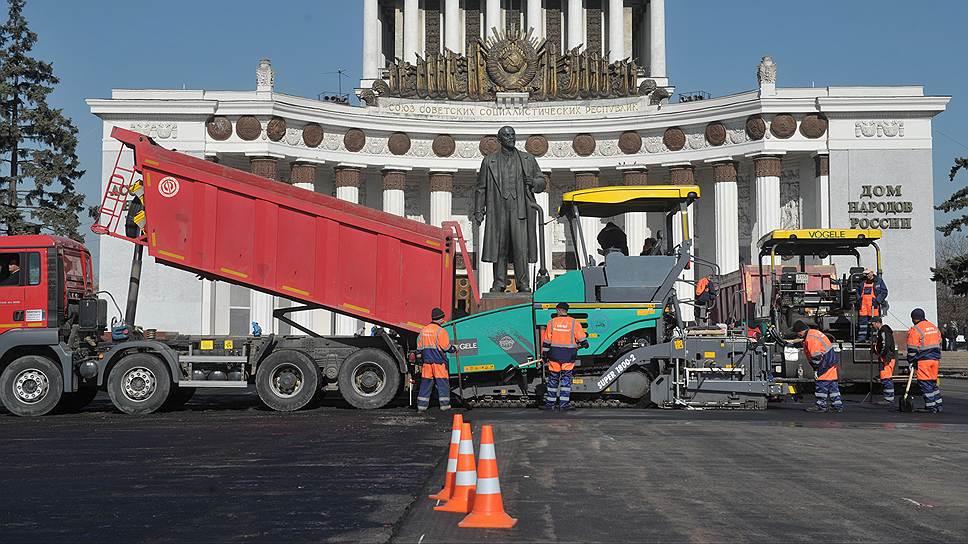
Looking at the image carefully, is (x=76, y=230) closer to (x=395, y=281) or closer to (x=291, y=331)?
(x=291, y=331)

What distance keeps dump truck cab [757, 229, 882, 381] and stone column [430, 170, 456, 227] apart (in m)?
26.6

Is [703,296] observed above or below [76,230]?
below

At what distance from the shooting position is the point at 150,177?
2069 centimetres

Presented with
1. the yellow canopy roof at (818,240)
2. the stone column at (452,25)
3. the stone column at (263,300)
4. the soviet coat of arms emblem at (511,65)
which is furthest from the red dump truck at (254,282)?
the stone column at (452,25)

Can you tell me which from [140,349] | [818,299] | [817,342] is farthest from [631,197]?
[140,349]

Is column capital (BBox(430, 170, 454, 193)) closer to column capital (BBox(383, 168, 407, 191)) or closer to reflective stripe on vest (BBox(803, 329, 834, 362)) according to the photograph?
column capital (BBox(383, 168, 407, 191))

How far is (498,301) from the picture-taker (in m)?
21.0

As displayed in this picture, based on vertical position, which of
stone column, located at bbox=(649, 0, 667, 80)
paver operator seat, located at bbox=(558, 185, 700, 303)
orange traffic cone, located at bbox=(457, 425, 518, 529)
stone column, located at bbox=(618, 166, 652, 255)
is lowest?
orange traffic cone, located at bbox=(457, 425, 518, 529)

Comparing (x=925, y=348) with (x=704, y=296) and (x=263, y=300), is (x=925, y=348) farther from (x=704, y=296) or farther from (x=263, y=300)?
(x=263, y=300)

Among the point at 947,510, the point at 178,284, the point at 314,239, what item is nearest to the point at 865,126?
the point at 178,284

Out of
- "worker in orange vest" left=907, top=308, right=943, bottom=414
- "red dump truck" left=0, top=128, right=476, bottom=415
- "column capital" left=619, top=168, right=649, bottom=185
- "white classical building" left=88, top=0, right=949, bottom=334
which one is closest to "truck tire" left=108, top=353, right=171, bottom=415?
"red dump truck" left=0, top=128, right=476, bottom=415

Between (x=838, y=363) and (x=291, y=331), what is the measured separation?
27.0 metres

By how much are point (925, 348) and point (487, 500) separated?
14644mm

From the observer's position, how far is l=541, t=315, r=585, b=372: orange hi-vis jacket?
1903 cm
